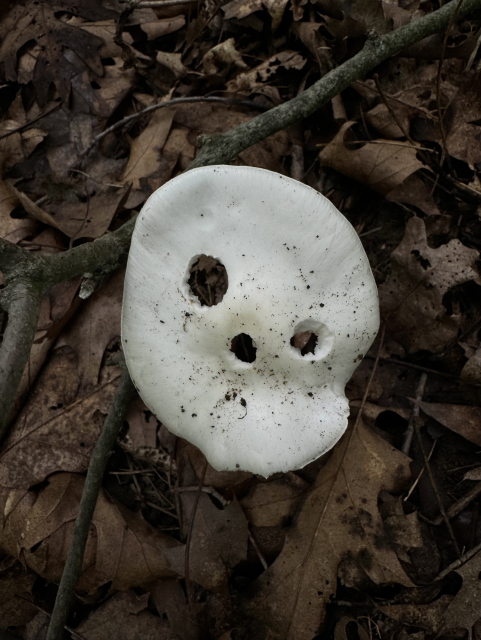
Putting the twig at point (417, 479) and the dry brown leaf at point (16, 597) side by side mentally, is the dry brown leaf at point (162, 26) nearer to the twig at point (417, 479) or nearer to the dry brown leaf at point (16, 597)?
the twig at point (417, 479)

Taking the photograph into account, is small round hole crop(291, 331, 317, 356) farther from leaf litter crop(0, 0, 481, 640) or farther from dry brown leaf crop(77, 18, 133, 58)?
dry brown leaf crop(77, 18, 133, 58)

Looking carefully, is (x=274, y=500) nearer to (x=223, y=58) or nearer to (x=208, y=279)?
(x=208, y=279)

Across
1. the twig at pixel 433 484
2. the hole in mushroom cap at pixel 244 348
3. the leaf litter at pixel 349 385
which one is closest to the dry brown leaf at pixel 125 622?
the leaf litter at pixel 349 385

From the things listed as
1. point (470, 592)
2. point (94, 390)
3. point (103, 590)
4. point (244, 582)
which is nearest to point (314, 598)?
point (244, 582)

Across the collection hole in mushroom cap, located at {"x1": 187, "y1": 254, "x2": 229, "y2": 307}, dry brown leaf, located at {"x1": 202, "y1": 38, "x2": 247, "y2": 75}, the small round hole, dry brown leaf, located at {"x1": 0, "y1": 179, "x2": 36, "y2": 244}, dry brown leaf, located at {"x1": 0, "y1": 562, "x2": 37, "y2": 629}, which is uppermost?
dry brown leaf, located at {"x1": 202, "y1": 38, "x2": 247, "y2": 75}

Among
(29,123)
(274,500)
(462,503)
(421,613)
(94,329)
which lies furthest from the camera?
(29,123)

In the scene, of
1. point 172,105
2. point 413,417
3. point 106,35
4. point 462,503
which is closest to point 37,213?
point 172,105

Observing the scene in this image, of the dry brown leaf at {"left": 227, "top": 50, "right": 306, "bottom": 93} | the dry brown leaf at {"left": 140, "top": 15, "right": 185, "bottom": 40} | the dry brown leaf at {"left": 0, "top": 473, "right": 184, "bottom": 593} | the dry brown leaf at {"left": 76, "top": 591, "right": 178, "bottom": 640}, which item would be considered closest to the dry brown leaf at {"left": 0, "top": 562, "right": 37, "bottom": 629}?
the dry brown leaf at {"left": 0, "top": 473, "right": 184, "bottom": 593}

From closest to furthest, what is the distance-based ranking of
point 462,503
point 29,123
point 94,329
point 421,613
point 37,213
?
point 421,613, point 462,503, point 94,329, point 37,213, point 29,123
